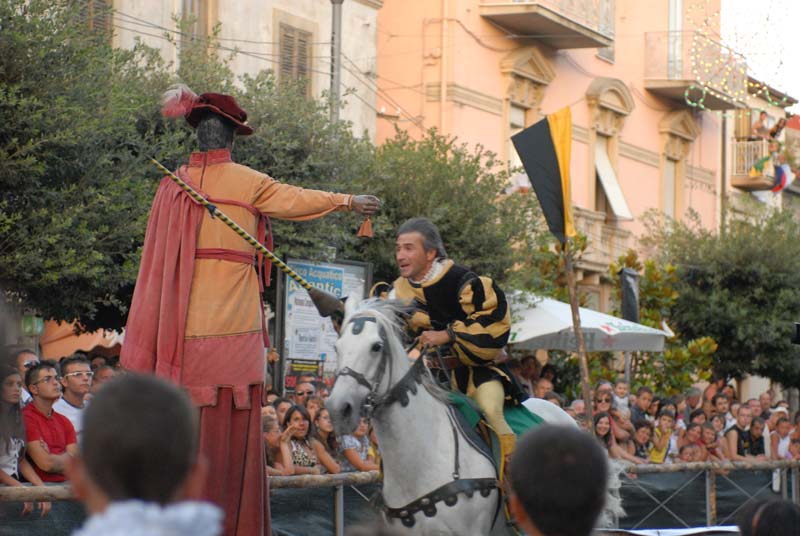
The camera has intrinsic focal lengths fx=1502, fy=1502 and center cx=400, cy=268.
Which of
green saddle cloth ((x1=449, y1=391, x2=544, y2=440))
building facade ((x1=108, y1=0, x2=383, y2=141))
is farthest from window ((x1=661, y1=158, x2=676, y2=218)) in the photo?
green saddle cloth ((x1=449, y1=391, x2=544, y2=440))

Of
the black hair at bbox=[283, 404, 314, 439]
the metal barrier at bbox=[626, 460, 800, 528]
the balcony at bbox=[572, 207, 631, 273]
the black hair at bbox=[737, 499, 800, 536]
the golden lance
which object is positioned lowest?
the metal barrier at bbox=[626, 460, 800, 528]

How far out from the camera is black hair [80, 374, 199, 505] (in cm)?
325

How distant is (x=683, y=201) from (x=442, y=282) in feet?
102

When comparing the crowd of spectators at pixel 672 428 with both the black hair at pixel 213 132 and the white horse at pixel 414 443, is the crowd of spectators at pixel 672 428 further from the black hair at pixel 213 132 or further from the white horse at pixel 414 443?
the black hair at pixel 213 132

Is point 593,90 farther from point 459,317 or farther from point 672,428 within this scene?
point 459,317

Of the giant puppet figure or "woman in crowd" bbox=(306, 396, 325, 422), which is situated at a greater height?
the giant puppet figure

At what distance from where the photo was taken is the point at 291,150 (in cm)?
1847

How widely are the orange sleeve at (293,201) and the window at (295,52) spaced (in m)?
17.2

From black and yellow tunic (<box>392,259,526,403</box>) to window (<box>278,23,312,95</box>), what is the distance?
16.2m

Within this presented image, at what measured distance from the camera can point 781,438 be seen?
1984cm

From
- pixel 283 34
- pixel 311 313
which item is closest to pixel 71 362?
pixel 311 313

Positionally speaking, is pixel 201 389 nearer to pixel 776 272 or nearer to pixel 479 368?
pixel 479 368

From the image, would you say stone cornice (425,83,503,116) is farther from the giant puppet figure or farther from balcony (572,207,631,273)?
the giant puppet figure

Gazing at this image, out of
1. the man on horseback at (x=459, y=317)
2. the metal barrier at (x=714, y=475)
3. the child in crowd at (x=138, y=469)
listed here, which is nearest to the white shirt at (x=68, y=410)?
the man on horseback at (x=459, y=317)
